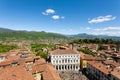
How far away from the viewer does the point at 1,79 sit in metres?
32.7

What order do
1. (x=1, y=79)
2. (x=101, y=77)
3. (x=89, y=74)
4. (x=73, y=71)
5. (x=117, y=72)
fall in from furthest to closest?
(x=73, y=71)
(x=89, y=74)
(x=101, y=77)
(x=117, y=72)
(x=1, y=79)

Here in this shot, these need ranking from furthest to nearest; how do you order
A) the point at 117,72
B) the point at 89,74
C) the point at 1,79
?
1. the point at 89,74
2. the point at 117,72
3. the point at 1,79

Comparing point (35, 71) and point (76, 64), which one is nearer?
point (35, 71)

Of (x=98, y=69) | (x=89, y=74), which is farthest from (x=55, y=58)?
(x=98, y=69)

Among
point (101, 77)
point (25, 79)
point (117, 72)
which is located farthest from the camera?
point (101, 77)

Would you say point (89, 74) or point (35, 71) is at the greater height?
point (35, 71)

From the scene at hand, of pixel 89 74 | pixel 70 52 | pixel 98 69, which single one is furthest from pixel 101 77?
pixel 70 52

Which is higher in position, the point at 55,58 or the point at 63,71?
the point at 55,58

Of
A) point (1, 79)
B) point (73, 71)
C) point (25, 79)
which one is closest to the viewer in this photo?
point (1, 79)

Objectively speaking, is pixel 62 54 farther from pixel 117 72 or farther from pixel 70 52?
pixel 117 72

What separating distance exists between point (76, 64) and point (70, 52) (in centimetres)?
641

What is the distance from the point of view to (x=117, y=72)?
160 feet

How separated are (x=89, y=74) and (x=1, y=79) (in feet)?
139

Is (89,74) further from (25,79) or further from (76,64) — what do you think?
(25,79)
